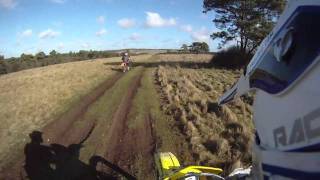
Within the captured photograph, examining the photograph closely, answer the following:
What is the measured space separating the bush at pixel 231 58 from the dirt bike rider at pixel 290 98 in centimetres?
3956

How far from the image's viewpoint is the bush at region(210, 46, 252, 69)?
43.1 meters

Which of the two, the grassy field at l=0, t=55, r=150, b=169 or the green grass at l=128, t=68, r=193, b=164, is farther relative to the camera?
the grassy field at l=0, t=55, r=150, b=169

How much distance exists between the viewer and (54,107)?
2125 centimetres

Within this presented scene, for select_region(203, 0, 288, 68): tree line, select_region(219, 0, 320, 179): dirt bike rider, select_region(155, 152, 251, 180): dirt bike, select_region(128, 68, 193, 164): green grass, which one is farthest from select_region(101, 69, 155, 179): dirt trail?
select_region(203, 0, 288, 68): tree line

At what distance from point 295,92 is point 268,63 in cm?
57

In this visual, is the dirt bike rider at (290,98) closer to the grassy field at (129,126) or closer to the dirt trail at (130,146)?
the grassy field at (129,126)

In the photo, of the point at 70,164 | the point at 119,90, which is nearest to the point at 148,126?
the point at 70,164

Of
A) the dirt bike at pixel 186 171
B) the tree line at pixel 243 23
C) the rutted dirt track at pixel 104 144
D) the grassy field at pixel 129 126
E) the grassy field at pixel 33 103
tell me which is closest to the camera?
the dirt bike at pixel 186 171

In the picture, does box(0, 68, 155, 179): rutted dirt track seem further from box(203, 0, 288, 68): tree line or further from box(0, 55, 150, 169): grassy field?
box(203, 0, 288, 68): tree line

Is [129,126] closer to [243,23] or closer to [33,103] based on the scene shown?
[33,103]

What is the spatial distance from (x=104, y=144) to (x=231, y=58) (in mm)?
32778

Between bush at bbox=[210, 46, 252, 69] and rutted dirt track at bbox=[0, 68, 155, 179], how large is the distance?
82.8 feet

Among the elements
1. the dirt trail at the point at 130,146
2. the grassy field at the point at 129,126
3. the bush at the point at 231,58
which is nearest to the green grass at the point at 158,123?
the grassy field at the point at 129,126

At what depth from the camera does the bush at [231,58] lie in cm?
4312
